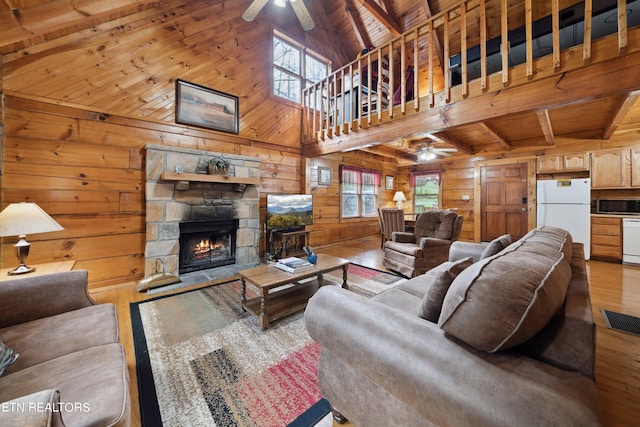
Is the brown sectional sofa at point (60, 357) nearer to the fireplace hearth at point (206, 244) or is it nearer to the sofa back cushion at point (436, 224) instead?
the fireplace hearth at point (206, 244)

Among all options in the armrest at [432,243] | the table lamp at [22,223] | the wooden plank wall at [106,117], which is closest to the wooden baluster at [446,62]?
the armrest at [432,243]

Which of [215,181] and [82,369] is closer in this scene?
[82,369]

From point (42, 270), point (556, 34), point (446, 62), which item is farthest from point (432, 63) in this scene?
point (42, 270)

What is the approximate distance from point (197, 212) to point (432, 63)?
3517 mm

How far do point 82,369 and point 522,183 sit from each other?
21.9 ft

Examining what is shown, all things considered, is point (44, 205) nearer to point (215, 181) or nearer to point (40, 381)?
point (215, 181)

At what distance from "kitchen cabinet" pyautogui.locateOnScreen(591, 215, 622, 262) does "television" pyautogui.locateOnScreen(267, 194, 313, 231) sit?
482 centimetres

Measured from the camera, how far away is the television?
4043 mm

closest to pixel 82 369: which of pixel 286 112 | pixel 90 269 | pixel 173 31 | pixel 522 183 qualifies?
pixel 90 269

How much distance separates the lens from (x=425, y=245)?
3.15 metres

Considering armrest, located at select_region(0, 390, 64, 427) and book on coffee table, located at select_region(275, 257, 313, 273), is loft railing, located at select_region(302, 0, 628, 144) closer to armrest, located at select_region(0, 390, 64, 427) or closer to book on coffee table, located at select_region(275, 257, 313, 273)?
book on coffee table, located at select_region(275, 257, 313, 273)

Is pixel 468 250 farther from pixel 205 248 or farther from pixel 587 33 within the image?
pixel 205 248

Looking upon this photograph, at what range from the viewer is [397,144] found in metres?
5.10

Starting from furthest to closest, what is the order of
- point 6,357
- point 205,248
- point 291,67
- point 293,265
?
1. point 291,67
2. point 205,248
3. point 293,265
4. point 6,357
